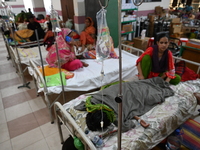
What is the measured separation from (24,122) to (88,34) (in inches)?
102

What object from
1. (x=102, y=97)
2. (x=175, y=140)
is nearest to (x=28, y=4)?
(x=102, y=97)

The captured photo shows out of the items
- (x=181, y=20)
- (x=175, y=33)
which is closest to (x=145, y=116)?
(x=175, y=33)

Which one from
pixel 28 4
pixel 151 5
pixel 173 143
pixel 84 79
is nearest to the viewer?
pixel 173 143

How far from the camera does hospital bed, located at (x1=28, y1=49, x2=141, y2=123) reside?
2313 mm

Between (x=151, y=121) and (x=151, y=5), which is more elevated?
(x=151, y=5)

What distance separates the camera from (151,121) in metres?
1.64


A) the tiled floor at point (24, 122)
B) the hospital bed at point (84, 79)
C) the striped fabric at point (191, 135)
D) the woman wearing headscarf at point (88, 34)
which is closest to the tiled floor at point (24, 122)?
the tiled floor at point (24, 122)

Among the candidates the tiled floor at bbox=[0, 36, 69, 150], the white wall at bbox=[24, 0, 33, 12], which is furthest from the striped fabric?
the white wall at bbox=[24, 0, 33, 12]

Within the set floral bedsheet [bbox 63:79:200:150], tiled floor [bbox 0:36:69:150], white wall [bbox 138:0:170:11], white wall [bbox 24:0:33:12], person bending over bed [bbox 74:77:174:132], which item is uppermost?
white wall [bbox 24:0:33:12]

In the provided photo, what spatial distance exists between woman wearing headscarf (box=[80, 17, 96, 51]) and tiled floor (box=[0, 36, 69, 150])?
1684 millimetres

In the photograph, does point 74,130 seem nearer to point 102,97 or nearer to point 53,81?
point 102,97

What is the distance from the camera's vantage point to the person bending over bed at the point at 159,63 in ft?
7.52

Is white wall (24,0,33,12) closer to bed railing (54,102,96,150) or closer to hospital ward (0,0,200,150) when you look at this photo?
hospital ward (0,0,200,150)

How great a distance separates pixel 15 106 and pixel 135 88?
2234 millimetres
